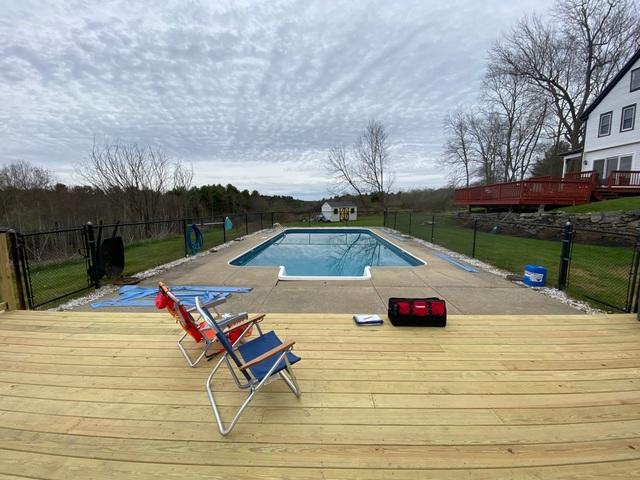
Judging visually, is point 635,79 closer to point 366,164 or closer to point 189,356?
point 366,164

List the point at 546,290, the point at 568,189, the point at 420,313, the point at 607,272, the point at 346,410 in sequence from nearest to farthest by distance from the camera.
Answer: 1. the point at 346,410
2. the point at 420,313
3. the point at 546,290
4. the point at 607,272
5. the point at 568,189

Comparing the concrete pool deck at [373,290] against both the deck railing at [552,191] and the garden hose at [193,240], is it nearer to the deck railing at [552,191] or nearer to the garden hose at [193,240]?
the garden hose at [193,240]

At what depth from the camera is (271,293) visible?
183 inches

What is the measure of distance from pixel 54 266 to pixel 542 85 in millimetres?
29424

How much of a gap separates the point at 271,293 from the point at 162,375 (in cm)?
253

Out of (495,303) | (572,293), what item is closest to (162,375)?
(495,303)

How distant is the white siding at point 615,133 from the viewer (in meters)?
13.4

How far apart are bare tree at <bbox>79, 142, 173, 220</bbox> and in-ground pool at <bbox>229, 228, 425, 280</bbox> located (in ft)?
25.6

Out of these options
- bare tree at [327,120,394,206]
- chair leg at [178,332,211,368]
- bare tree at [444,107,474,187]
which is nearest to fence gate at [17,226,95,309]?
chair leg at [178,332,211,368]

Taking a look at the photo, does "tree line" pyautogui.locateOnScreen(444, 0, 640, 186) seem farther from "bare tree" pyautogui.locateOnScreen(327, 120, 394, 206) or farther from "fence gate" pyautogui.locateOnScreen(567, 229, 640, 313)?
"fence gate" pyautogui.locateOnScreen(567, 229, 640, 313)

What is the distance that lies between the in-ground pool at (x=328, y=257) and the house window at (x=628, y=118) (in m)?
13.3

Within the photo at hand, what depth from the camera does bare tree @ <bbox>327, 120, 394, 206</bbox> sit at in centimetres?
2738

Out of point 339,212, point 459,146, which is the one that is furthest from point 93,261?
point 459,146

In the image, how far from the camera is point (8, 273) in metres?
3.42
